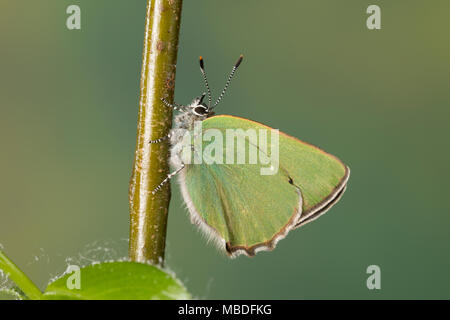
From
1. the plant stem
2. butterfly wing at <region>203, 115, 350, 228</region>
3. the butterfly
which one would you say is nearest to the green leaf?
the plant stem

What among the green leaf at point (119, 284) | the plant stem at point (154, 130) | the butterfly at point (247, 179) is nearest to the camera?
the green leaf at point (119, 284)

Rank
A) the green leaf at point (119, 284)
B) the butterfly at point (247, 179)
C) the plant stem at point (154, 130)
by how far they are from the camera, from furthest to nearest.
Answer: the butterfly at point (247, 179), the plant stem at point (154, 130), the green leaf at point (119, 284)

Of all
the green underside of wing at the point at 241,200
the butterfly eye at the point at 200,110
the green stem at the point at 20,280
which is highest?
the butterfly eye at the point at 200,110

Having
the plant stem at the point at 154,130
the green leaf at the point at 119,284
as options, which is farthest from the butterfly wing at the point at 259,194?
the green leaf at the point at 119,284

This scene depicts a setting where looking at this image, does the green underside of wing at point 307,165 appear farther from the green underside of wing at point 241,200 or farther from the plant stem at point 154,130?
the plant stem at point 154,130

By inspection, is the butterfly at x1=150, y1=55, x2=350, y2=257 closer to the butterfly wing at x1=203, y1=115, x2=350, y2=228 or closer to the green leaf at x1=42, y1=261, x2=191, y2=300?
the butterfly wing at x1=203, y1=115, x2=350, y2=228

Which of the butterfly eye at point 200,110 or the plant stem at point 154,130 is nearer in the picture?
the plant stem at point 154,130

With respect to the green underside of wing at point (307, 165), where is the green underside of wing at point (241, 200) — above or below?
below
